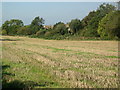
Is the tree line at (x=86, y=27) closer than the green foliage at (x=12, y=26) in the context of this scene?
Yes

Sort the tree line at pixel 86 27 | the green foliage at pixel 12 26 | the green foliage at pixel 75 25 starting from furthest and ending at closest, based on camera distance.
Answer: the green foliage at pixel 12 26 < the green foliage at pixel 75 25 < the tree line at pixel 86 27

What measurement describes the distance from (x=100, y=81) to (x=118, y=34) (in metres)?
40.5

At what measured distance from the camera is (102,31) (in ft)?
183

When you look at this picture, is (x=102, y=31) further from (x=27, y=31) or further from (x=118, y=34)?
(x=27, y=31)

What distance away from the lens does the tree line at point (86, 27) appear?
46706 millimetres

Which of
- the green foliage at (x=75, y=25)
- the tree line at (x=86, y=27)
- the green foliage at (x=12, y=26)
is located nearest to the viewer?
the tree line at (x=86, y=27)

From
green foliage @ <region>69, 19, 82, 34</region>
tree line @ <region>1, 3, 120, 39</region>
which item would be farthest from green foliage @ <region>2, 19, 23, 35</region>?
green foliage @ <region>69, 19, 82, 34</region>

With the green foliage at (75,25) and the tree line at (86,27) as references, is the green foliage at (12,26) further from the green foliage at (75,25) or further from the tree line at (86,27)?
the green foliage at (75,25)

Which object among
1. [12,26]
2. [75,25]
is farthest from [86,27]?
[12,26]

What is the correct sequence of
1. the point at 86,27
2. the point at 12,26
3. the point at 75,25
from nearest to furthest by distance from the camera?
the point at 86,27, the point at 75,25, the point at 12,26

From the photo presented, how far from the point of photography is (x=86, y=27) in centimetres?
7662

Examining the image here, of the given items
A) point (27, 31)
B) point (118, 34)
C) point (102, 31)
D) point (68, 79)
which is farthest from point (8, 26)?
point (68, 79)

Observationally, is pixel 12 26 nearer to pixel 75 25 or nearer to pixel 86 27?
pixel 75 25

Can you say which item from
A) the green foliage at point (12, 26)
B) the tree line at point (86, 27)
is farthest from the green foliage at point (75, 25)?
the green foliage at point (12, 26)
